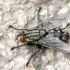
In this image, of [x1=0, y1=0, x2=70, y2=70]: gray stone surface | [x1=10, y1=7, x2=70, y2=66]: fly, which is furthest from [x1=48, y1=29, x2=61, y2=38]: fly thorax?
[x1=0, y1=0, x2=70, y2=70]: gray stone surface

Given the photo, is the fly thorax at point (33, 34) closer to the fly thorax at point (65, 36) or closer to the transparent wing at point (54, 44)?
the transparent wing at point (54, 44)

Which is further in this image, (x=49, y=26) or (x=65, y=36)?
(x=49, y=26)

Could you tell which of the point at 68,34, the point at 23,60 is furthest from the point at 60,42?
the point at 23,60

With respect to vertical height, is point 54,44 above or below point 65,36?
below

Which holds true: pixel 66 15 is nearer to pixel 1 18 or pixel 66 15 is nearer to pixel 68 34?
pixel 68 34

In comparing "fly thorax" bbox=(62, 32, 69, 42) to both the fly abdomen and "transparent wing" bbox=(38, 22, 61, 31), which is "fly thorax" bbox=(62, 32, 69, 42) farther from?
"transparent wing" bbox=(38, 22, 61, 31)

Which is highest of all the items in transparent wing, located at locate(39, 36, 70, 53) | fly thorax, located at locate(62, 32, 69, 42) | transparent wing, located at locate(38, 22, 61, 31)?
transparent wing, located at locate(38, 22, 61, 31)

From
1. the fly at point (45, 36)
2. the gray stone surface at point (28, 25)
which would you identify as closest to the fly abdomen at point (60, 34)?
the fly at point (45, 36)

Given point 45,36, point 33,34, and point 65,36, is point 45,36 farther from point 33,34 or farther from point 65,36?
point 65,36

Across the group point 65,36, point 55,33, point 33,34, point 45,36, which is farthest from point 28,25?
point 65,36
